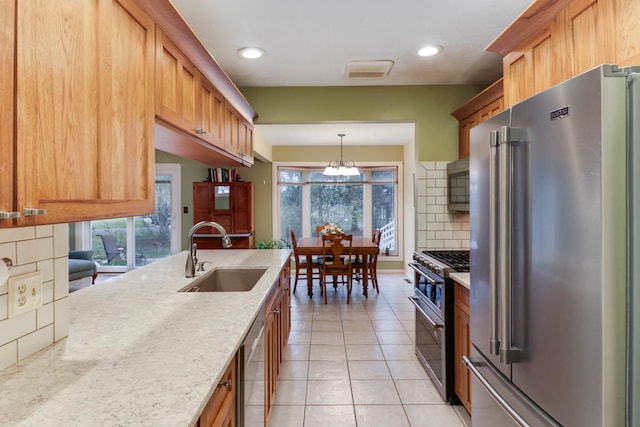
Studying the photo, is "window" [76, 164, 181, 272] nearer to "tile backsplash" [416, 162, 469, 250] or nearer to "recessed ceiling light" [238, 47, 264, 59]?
"recessed ceiling light" [238, 47, 264, 59]

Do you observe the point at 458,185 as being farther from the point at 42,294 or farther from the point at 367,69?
the point at 42,294

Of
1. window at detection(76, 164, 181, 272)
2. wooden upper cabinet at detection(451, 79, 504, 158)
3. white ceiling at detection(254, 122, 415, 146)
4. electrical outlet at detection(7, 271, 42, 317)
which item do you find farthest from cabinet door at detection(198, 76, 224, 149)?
window at detection(76, 164, 181, 272)

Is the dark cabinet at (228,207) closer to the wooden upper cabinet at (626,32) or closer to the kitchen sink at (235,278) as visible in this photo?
the kitchen sink at (235,278)

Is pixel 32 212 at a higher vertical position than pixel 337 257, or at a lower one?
higher

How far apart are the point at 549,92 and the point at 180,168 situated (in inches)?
254

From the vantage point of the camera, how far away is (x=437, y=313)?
2447mm

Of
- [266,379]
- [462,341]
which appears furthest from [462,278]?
[266,379]

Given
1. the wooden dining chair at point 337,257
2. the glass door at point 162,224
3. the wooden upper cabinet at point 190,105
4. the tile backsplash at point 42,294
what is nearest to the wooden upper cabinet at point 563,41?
the wooden upper cabinet at point 190,105

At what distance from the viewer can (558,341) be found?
3.58ft

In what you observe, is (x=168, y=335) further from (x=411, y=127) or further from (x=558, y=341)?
(x=411, y=127)

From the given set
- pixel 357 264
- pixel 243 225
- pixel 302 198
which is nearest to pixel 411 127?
pixel 357 264

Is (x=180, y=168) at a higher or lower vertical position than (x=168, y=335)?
higher

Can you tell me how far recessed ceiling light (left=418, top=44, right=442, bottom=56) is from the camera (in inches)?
107

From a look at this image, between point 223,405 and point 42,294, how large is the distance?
0.67 m
